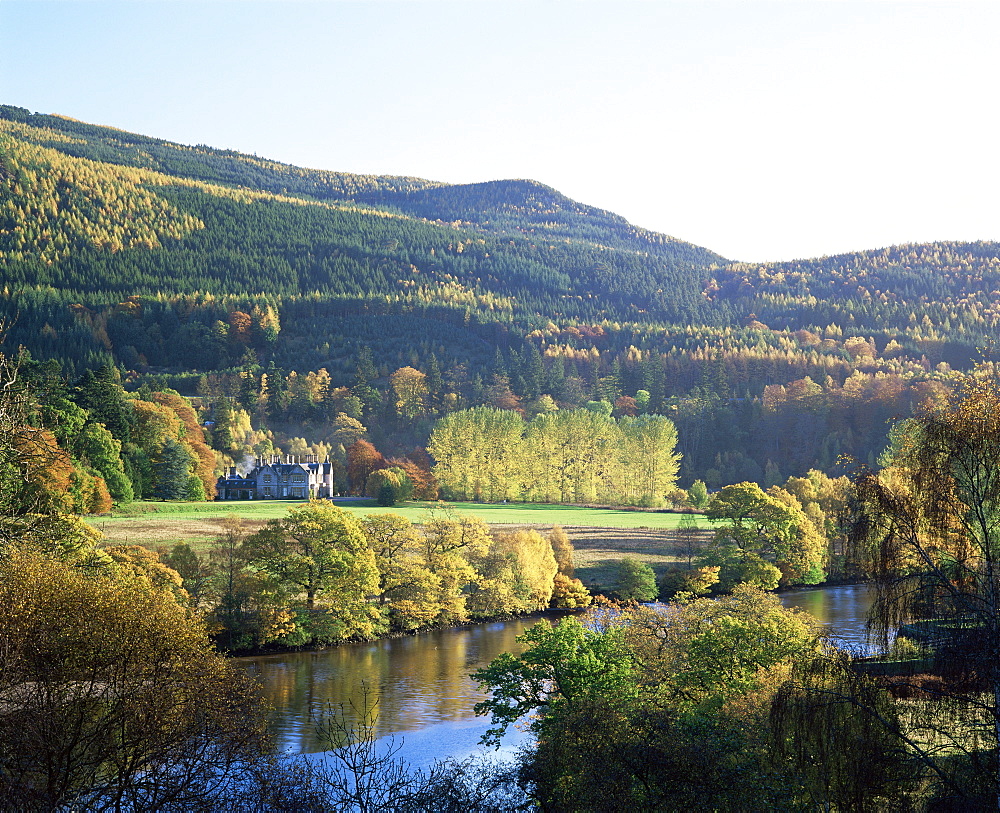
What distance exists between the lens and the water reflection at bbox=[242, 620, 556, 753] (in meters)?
33.7

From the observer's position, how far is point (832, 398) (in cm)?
14075

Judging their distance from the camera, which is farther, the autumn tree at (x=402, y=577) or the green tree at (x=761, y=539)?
the green tree at (x=761, y=539)

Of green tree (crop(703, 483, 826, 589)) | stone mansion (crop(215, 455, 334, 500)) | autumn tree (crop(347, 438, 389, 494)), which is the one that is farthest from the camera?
autumn tree (crop(347, 438, 389, 494))

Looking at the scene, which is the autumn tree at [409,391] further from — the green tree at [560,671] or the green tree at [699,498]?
the green tree at [560,671]

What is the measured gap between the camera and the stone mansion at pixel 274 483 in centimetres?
9625

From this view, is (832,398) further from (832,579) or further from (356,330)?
(356,330)

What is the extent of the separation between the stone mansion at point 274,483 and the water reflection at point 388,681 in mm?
49255

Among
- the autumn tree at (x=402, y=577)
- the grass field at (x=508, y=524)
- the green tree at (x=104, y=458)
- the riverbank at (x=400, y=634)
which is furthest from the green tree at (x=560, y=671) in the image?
the green tree at (x=104, y=458)

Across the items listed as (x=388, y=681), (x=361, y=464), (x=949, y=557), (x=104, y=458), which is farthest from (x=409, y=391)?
(x=949, y=557)

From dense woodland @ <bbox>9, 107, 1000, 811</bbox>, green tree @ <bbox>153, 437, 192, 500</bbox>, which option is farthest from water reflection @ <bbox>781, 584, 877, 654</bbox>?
green tree @ <bbox>153, 437, 192, 500</bbox>

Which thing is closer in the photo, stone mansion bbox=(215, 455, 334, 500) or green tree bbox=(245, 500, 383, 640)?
green tree bbox=(245, 500, 383, 640)

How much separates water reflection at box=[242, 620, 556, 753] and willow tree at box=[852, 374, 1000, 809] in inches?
815

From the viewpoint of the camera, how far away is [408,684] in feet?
129

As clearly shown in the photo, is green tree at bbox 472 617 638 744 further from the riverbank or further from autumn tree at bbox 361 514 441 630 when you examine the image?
autumn tree at bbox 361 514 441 630
